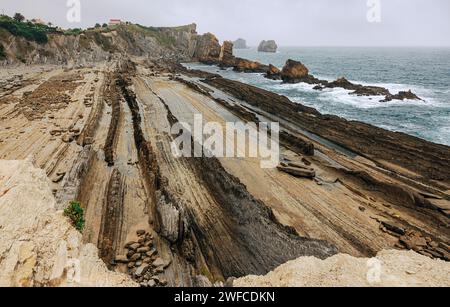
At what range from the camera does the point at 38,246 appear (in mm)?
9531

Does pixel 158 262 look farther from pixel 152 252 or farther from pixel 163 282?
pixel 163 282

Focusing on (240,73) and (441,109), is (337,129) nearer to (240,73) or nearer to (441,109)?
(441,109)

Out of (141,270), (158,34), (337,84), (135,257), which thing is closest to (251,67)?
(337,84)

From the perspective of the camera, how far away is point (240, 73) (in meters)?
→ 92.0

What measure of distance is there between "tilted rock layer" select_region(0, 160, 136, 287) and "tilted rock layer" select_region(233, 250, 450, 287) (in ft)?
17.2

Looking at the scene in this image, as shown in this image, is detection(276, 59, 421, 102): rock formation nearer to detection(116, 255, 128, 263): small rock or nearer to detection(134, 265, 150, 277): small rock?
detection(134, 265, 150, 277): small rock

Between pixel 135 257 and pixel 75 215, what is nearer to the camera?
pixel 135 257

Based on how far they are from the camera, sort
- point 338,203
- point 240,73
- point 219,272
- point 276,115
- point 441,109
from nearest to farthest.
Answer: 1. point 219,272
2. point 338,203
3. point 276,115
4. point 441,109
5. point 240,73

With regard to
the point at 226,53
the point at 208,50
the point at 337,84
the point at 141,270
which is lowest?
the point at 141,270

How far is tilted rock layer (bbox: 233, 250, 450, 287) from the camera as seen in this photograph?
8.78 metres

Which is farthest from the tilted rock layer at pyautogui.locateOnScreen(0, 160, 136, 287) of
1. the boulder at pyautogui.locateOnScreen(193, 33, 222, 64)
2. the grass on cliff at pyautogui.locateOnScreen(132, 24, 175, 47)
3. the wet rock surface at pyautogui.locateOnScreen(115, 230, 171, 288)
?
the grass on cliff at pyautogui.locateOnScreen(132, 24, 175, 47)

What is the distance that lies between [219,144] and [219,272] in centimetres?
1579

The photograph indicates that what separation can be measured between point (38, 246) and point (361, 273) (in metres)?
10.5
